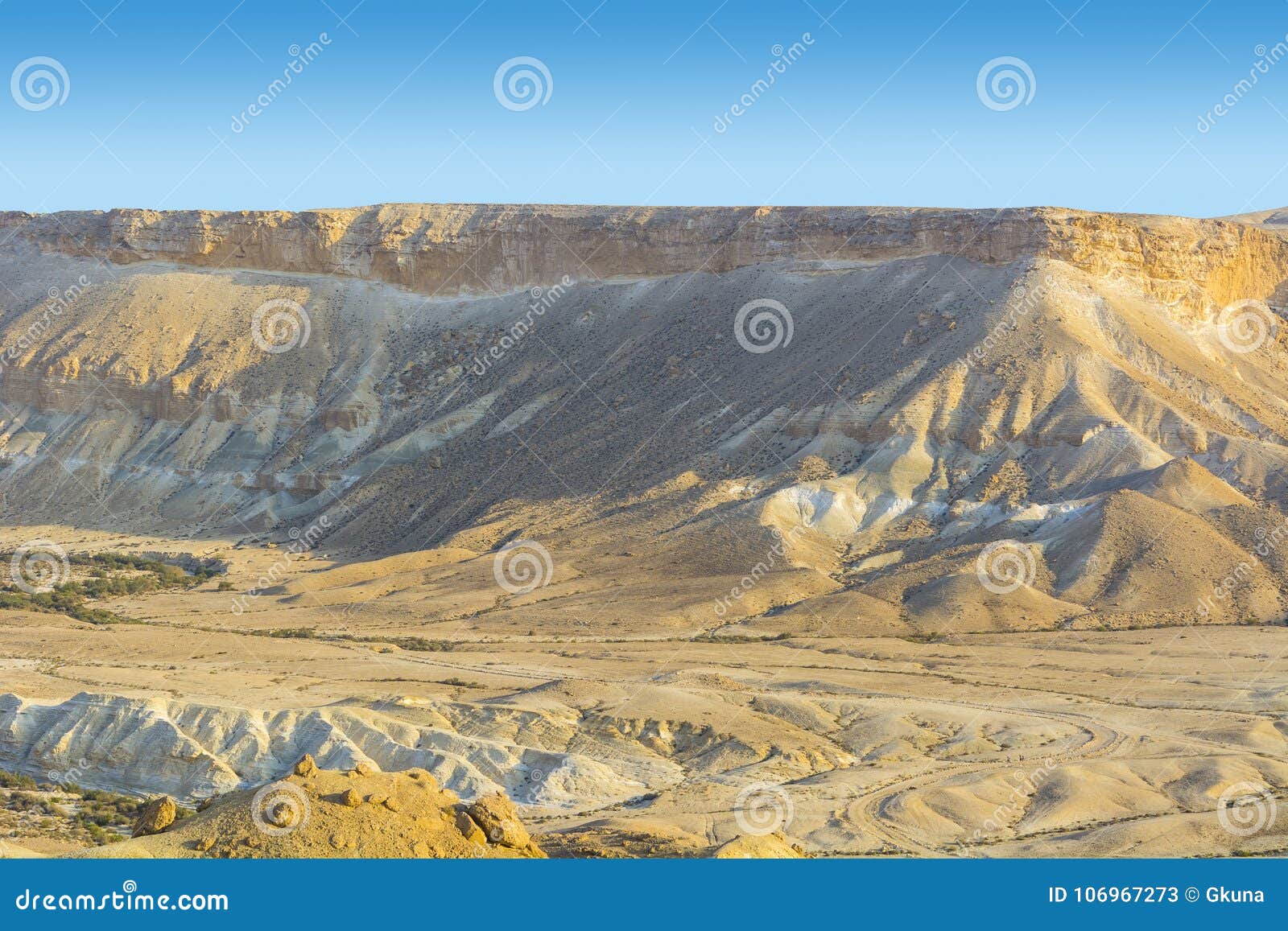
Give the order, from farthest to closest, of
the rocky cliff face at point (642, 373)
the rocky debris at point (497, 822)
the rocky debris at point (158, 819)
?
the rocky cliff face at point (642, 373) < the rocky debris at point (158, 819) < the rocky debris at point (497, 822)

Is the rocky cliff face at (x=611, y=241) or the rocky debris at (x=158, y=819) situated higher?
the rocky cliff face at (x=611, y=241)

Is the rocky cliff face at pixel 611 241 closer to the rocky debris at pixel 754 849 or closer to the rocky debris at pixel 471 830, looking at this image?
the rocky debris at pixel 754 849

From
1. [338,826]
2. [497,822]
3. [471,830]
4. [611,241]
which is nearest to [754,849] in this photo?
[497,822]

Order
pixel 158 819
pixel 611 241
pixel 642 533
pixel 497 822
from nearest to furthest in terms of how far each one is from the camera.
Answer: pixel 497 822 → pixel 158 819 → pixel 642 533 → pixel 611 241

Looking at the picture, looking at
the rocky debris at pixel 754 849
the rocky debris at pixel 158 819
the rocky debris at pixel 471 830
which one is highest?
the rocky debris at pixel 158 819

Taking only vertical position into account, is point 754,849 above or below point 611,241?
below

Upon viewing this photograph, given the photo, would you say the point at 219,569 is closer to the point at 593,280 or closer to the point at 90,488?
the point at 90,488

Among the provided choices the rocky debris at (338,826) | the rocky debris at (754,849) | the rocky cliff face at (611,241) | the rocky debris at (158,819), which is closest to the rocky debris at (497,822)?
the rocky debris at (338,826)

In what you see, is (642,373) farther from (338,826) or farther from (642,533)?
(338,826)

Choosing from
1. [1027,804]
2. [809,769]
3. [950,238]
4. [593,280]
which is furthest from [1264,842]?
[593,280]

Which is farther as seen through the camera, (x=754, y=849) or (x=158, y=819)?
(x=158, y=819)
